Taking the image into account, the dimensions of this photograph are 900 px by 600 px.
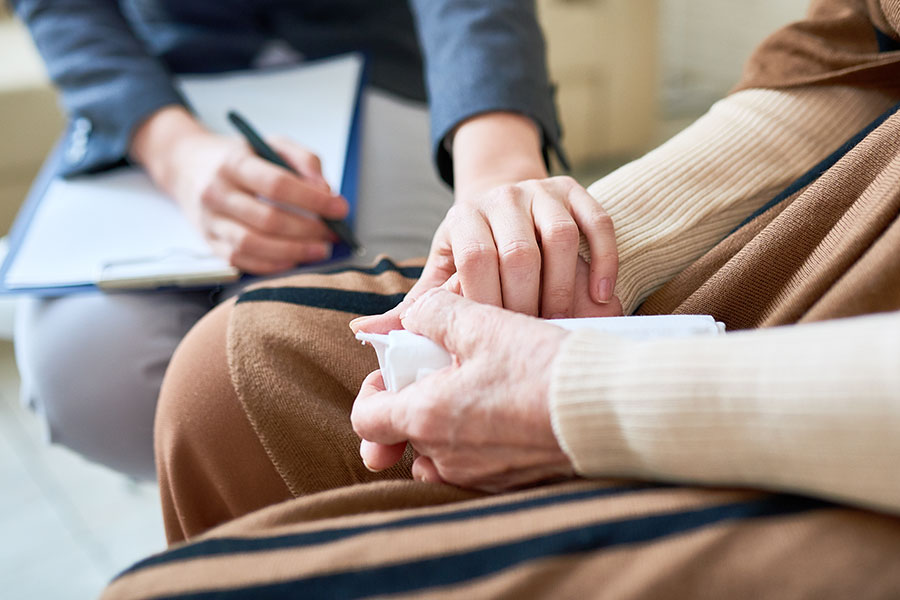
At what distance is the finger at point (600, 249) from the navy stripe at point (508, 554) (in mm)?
166

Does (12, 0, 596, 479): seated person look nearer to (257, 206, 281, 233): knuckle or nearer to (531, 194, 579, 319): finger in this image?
(257, 206, 281, 233): knuckle

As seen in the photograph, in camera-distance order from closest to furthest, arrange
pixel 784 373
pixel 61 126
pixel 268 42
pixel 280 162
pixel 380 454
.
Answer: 1. pixel 784 373
2. pixel 380 454
3. pixel 280 162
4. pixel 268 42
5. pixel 61 126

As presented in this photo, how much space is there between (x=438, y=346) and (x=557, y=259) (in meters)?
0.10

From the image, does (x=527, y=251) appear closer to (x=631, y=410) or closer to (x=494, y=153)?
(x=631, y=410)

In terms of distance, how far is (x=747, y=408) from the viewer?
0.31m

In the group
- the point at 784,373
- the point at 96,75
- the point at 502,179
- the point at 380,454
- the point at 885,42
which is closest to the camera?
the point at 784,373

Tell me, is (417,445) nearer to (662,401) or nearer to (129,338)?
(662,401)

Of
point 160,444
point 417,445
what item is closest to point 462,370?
point 417,445

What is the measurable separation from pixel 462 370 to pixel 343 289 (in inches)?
7.1

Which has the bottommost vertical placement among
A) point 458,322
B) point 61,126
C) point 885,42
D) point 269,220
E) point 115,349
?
point 61,126

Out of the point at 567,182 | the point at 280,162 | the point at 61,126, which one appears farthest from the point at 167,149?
Answer: the point at 61,126

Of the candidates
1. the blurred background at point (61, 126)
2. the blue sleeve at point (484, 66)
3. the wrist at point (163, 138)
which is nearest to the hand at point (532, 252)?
the blue sleeve at point (484, 66)

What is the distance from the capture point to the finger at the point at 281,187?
2.23 ft

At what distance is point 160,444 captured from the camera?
0.51 metres
